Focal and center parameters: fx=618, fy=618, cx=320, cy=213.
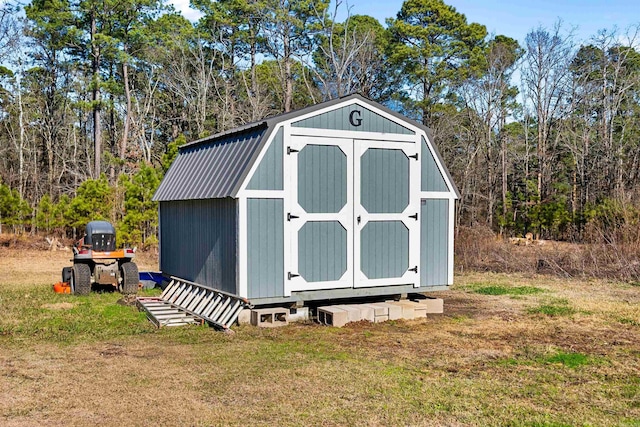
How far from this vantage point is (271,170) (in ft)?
29.2

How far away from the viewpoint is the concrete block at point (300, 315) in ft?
30.0

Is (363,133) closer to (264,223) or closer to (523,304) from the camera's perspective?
(264,223)

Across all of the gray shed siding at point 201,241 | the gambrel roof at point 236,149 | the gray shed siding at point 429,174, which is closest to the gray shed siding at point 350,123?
the gambrel roof at point 236,149

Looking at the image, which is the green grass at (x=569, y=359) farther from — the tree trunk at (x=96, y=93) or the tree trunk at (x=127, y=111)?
the tree trunk at (x=127, y=111)

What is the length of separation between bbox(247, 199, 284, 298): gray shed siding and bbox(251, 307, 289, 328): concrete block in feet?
0.70

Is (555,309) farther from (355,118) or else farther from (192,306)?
(192,306)

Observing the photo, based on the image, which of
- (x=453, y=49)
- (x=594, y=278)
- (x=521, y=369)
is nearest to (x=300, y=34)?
(x=453, y=49)

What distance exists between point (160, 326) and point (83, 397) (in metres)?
3.24

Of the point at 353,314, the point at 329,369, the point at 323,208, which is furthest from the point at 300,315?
the point at 329,369

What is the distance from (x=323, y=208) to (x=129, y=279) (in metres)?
4.79

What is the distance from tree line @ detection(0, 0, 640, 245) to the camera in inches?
1085

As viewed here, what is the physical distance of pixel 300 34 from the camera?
30188 millimetres

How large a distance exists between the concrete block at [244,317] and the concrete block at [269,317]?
59mm

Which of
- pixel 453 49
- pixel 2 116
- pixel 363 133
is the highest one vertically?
pixel 453 49
